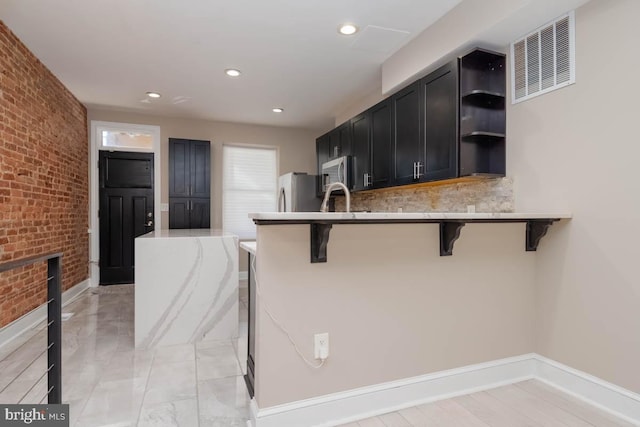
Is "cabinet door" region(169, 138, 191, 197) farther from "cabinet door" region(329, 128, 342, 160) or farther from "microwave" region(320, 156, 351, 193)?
"cabinet door" region(329, 128, 342, 160)

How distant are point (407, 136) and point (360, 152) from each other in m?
0.94

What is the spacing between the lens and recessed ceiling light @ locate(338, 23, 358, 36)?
276 centimetres

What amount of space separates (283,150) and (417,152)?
344 centimetres

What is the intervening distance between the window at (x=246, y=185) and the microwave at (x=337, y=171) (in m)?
1.36

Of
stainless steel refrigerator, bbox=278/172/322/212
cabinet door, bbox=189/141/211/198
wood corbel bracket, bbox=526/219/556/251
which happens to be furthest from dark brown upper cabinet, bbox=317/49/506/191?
cabinet door, bbox=189/141/211/198

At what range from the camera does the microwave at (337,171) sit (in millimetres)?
4199

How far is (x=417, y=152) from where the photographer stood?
2.93 meters

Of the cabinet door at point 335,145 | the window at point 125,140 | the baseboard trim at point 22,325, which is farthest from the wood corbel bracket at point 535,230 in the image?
the window at point 125,140

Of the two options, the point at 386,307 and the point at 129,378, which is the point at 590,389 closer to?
the point at 386,307

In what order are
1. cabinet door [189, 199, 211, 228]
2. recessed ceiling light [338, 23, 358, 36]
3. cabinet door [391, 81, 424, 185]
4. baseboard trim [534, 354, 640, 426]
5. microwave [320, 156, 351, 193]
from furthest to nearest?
cabinet door [189, 199, 211, 228]
microwave [320, 156, 351, 193]
cabinet door [391, 81, 424, 185]
recessed ceiling light [338, 23, 358, 36]
baseboard trim [534, 354, 640, 426]

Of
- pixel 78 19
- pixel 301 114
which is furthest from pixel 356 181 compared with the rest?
pixel 78 19

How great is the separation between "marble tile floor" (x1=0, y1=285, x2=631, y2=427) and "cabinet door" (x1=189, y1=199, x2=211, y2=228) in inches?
102

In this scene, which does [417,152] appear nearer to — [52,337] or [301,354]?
[301,354]

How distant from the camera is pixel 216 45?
10.1 ft
